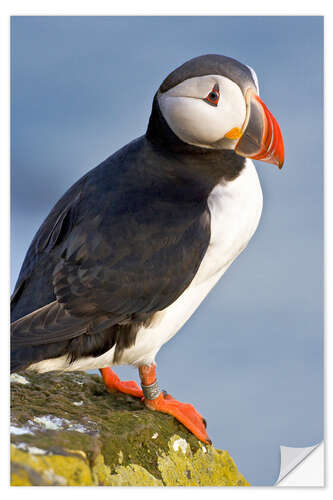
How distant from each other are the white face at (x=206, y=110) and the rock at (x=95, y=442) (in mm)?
1378

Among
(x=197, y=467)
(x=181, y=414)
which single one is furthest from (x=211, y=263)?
(x=197, y=467)

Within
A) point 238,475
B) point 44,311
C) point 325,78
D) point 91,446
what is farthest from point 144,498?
point 325,78

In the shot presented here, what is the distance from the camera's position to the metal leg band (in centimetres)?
355

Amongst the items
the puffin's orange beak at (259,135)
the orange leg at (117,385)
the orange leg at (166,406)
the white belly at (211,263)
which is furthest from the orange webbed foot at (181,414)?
the puffin's orange beak at (259,135)

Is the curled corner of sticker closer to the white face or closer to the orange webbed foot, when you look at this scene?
the orange webbed foot

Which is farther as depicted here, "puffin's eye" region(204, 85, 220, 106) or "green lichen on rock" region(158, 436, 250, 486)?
"green lichen on rock" region(158, 436, 250, 486)

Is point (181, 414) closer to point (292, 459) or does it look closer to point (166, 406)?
point (166, 406)

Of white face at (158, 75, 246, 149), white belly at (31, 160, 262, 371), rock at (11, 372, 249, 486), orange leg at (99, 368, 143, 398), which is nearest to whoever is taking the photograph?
rock at (11, 372, 249, 486)

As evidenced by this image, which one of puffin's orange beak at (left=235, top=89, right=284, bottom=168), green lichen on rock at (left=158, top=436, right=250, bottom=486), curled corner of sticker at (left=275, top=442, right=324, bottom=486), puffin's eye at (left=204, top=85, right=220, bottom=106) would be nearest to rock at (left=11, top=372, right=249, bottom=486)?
green lichen on rock at (left=158, top=436, right=250, bottom=486)

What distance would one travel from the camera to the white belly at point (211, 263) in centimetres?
323

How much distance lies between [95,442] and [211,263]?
94 centimetres

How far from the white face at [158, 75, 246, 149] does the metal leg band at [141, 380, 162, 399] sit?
4.04ft
